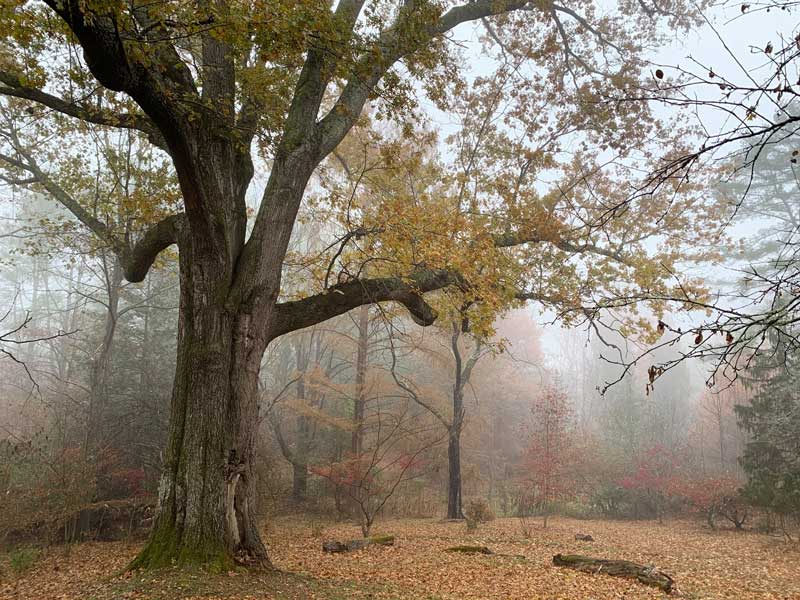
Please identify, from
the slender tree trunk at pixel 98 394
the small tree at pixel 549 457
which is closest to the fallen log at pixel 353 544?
the slender tree trunk at pixel 98 394

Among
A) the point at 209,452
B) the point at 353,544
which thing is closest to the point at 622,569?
the point at 353,544

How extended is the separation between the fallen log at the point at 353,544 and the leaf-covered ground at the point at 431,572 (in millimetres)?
193

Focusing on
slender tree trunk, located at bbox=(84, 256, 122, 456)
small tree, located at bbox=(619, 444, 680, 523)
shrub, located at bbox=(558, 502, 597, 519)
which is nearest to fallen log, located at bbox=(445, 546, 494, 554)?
slender tree trunk, located at bbox=(84, 256, 122, 456)

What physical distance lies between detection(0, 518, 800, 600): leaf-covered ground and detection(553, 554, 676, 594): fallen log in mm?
170

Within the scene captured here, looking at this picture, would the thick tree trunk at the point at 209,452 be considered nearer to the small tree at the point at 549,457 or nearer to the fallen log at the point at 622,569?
the fallen log at the point at 622,569

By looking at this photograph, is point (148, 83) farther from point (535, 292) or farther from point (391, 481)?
point (391, 481)

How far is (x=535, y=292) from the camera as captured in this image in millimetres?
8812

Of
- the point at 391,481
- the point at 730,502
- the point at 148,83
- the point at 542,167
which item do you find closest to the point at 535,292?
the point at 542,167

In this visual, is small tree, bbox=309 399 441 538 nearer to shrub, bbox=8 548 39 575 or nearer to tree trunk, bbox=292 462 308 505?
tree trunk, bbox=292 462 308 505

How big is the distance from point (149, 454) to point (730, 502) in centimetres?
1524

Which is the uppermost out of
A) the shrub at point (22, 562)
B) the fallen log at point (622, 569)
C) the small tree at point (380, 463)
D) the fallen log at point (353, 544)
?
the small tree at point (380, 463)

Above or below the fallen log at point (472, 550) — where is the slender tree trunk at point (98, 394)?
above

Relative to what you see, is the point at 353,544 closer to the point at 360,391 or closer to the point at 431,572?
the point at 431,572

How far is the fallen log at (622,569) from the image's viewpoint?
583 cm
